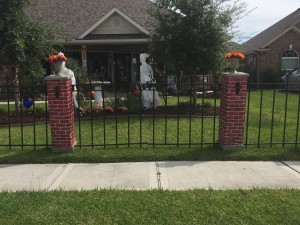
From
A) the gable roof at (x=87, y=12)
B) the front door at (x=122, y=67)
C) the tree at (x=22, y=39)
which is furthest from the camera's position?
the front door at (x=122, y=67)

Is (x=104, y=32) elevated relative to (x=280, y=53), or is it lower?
elevated

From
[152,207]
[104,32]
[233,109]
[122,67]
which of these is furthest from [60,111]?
[122,67]

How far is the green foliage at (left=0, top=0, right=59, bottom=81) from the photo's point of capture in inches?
374

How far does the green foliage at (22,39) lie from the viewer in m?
9.50

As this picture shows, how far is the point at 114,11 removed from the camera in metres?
17.9

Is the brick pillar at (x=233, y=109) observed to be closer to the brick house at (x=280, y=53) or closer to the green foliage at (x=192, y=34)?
the green foliage at (x=192, y=34)

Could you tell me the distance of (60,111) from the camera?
601 cm

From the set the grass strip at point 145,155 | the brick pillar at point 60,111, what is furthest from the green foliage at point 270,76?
the brick pillar at point 60,111

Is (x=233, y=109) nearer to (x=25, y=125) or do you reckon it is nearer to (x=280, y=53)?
(x=25, y=125)

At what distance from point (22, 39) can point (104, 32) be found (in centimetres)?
891

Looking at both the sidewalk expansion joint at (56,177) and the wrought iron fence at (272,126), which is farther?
the wrought iron fence at (272,126)

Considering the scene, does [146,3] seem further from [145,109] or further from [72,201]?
[72,201]

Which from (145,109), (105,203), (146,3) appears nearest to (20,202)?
(105,203)

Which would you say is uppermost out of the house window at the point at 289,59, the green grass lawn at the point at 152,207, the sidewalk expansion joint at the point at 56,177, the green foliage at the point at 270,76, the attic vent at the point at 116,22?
the attic vent at the point at 116,22
